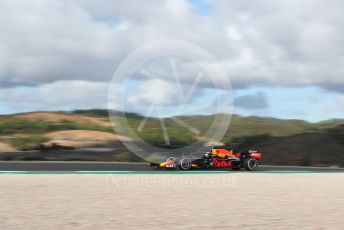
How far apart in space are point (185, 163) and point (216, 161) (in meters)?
1.42

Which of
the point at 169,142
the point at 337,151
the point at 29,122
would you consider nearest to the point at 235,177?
the point at 337,151

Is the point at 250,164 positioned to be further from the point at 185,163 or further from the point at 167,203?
the point at 167,203

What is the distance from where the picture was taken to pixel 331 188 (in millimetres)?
15258

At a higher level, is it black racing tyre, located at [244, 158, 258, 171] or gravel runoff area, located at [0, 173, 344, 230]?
black racing tyre, located at [244, 158, 258, 171]

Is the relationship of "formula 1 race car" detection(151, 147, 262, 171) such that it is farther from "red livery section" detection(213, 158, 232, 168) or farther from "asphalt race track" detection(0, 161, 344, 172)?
"asphalt race track" detection(0, 161, 344, 172)

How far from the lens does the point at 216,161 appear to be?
21969mm

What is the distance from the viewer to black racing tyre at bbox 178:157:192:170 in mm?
21406

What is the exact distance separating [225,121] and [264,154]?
2225 cm

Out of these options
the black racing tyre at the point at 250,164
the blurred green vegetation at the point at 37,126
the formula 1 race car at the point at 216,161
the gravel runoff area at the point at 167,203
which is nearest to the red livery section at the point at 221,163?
the formula 1 race car at the point at 216,161

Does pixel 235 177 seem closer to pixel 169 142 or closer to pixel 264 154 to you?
pixel 264 154

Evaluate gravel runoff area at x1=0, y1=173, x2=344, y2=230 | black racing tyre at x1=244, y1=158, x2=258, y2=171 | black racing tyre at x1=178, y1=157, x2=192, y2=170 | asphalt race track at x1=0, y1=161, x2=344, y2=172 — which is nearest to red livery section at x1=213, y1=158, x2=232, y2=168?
black racing tyre at x1=244, y1=158, x2=258, y2=171

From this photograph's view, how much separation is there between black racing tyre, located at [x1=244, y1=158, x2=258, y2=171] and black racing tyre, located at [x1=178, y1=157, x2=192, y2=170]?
2.63 m

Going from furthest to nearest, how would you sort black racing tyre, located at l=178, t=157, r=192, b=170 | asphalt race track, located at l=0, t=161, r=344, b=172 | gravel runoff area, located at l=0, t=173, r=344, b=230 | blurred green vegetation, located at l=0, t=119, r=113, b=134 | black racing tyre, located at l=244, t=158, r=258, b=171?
1. blurred green vegetation, located at l=0, t=119, r=113, b=134
2. black racing tyre, located at l=244, t=158, r=258, b=171
3. asphalt race track, located at l=0, t=161, r=344, b=172
4. black racing tyre, located at l=178, t=157, r=192, b=170
5. gravel runoff area, located at l=0, t=173, r=344, b=230

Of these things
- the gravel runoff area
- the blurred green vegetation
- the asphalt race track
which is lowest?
the gravel runoff area
